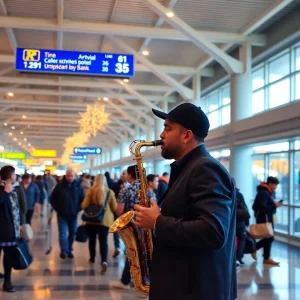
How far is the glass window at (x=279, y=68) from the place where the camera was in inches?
505

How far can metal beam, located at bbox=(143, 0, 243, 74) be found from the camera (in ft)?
36.0

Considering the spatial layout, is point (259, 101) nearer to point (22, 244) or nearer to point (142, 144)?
point (22, 244)

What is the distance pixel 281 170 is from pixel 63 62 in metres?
6.90

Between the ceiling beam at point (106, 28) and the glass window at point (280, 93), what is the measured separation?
1425mm

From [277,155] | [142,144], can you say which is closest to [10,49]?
[277,155]

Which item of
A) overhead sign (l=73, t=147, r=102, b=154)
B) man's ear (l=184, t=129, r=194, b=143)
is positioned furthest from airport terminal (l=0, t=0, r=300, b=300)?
overhead sign (l=73, t=147, r=102, b=154)

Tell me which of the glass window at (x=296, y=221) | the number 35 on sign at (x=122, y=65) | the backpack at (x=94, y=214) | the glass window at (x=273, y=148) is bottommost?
the glass window at (x=296, y=221)

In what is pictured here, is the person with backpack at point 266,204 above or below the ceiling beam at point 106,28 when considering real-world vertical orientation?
below

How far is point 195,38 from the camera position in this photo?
12.4 m

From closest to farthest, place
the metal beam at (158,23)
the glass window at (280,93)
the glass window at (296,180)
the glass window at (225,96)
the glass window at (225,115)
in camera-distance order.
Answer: the metal beam at (158,23), the glass window at (296,180), the glass window at (280,93), the glass window at (225,96), the glass window at (225,115)

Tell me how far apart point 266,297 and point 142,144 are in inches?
168

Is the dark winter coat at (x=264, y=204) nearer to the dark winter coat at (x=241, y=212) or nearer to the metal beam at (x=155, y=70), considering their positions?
the dark winter coat at (x=241, y=212)

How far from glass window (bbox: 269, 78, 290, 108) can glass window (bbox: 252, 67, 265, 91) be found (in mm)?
769

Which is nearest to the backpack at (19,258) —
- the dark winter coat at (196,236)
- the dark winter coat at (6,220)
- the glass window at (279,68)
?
the dark winter coat at (6,220)
